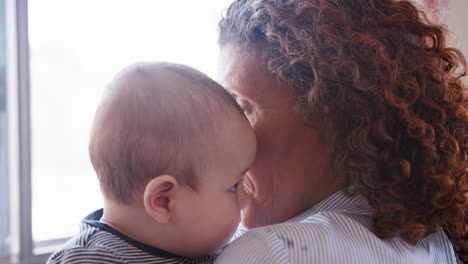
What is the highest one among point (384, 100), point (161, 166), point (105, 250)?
point (384, 100)

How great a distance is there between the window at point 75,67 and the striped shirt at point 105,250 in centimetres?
109

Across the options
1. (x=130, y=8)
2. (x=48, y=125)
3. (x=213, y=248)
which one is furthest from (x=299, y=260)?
(x=130, y=8)

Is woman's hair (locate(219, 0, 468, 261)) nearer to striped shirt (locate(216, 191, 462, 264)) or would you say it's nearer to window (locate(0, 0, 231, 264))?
striped shirt (locate(216, 191, 462, 264))

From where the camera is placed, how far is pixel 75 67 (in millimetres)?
1936

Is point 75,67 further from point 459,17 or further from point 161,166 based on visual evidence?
point 459,17

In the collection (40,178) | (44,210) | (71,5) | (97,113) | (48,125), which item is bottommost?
(44,210)

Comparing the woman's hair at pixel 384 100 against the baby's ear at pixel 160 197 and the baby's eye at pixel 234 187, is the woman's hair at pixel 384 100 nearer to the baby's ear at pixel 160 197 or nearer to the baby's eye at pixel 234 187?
the baby's eye at pixel 234 187

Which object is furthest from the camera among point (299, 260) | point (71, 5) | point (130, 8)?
point (130, 8)

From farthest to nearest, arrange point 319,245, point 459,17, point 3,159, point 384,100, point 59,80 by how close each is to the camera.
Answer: point 459,17, point 59,80, point 3,159, point 384,100, point 319,245

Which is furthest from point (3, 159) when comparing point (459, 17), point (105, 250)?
point (459, 17)

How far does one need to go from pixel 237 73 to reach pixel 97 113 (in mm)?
327

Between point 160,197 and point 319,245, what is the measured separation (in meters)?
0.26

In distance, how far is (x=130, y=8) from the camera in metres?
2.01

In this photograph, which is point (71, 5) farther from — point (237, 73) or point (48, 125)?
point (237, 73)
